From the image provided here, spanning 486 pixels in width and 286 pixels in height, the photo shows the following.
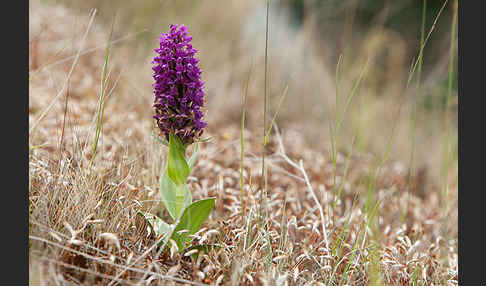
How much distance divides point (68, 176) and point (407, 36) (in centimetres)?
785

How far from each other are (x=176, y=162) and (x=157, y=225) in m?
0.34

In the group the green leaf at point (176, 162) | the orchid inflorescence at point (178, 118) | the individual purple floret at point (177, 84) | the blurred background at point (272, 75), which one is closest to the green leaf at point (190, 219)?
the orchid inflorescence at point (178, 118)

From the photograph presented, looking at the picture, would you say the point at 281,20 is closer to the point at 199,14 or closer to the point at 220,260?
the point at 199,14

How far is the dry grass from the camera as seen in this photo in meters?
1.78

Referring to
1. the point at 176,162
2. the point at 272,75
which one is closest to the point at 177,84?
the point at 176,162

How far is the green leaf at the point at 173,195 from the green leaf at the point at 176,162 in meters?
0.04

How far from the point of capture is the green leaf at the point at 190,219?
70.0 inches

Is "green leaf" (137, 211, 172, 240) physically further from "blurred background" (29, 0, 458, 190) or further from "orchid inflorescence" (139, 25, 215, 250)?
"blurred background" (29, 0, 458, 190)

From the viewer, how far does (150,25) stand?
16.3 feet

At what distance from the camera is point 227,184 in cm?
310

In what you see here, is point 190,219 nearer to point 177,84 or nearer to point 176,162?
point 176,162

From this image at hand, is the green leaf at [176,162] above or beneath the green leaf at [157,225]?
above

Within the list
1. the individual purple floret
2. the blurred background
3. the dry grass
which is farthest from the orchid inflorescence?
the blurred background

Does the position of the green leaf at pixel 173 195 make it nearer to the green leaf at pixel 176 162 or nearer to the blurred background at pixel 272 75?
the green leaf at pixel 176 162
